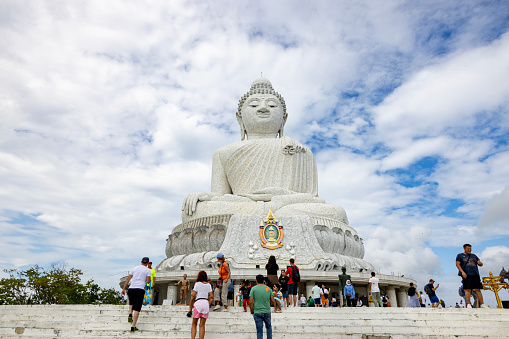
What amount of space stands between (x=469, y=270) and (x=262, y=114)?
13.4 m

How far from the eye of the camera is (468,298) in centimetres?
745

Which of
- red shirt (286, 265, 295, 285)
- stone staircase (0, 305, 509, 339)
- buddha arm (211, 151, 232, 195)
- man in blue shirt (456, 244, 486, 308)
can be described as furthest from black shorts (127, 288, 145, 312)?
buddha arm (211, 151, 232, 195)

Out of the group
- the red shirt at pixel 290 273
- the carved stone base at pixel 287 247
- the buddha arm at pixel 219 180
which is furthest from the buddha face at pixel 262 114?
the red shirt at pixel 290 273

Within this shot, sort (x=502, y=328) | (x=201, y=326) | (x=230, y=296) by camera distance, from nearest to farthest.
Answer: (x=201, y=326), (x=502, y=328), (x=230, y=296)

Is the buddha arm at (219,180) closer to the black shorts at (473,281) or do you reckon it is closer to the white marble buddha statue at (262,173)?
the white marble buddha statue at (262,173)

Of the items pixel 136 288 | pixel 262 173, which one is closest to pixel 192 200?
pixel 262 173

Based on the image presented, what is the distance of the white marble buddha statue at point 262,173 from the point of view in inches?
611

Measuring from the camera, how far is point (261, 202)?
15.5 meters

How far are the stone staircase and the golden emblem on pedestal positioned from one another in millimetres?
6049

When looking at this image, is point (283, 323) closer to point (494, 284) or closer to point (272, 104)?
point (494, 284)

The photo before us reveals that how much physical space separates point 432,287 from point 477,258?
2.42 meters

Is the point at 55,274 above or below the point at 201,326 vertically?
above

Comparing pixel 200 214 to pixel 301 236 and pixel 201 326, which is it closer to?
pixel 301 236

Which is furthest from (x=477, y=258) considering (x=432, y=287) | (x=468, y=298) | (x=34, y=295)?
(x=34, y=295)
